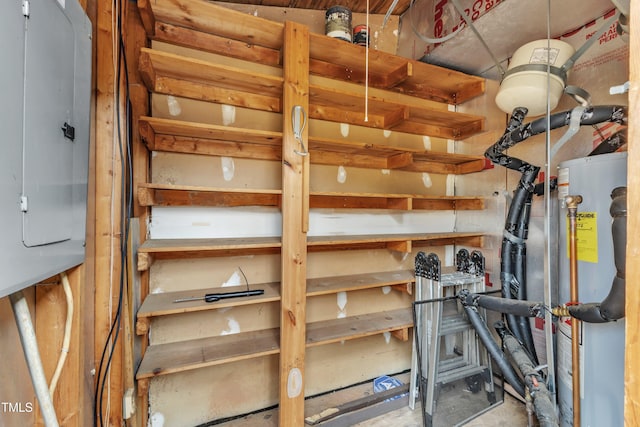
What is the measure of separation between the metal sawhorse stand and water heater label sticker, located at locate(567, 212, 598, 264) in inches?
27.3

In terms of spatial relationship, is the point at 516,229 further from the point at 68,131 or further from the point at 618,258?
Answer: the point at 68,131

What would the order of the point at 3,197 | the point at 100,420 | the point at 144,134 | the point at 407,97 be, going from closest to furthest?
the point at 3,197
the point at 100,420
the point at 144,134
the point at 407,97

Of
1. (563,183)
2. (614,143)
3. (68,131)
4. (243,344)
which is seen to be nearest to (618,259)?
(563,183)

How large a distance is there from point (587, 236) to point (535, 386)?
2.44 ft

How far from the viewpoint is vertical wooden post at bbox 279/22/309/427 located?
4.97 ft

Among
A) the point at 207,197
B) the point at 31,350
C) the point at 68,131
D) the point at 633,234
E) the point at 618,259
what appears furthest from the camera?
the point at 207,197

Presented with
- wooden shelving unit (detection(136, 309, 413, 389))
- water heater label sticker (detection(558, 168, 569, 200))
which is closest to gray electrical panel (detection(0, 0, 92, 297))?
wooden shelving unit (detection(136, 309, 413, 389))

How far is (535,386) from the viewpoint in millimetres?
1341

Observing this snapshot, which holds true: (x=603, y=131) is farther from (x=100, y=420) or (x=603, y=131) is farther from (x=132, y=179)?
(x=100, y=420)

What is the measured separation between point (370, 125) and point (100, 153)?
1.59 meters

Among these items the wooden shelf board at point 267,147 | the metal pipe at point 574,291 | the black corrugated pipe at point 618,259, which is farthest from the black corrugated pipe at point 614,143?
the wooden shelf board at point 267,147

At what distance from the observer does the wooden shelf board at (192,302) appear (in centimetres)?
135

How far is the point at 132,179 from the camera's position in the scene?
1.38m

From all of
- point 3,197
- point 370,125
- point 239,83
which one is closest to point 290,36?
point 239,83
